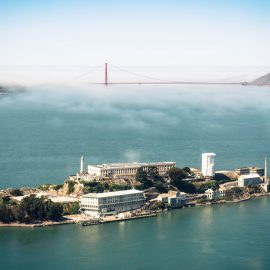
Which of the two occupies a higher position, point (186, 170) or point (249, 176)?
point (186, 170)

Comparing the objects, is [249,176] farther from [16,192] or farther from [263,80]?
[263,80]

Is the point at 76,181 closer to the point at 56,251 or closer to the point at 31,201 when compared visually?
the point at 31,201

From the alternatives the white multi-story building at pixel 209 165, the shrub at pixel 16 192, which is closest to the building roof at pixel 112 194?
the shrub at pixel 16 192

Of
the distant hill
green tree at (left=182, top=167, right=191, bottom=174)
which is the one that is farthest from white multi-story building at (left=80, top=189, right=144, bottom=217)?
the distant hill

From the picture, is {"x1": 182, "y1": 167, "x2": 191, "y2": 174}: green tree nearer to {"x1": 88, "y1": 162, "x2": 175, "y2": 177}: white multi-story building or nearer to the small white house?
{"x1": 88, "y1": 162, "x2": 175, "y2": 177}: white multi-story building

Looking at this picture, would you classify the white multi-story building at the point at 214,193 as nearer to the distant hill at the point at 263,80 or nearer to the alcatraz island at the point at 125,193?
the alcatraz island at the point at 125,193

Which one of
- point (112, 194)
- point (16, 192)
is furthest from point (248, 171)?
point (16, 192)

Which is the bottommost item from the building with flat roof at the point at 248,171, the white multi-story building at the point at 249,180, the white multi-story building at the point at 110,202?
the white multi-story building at the point at 110,202
